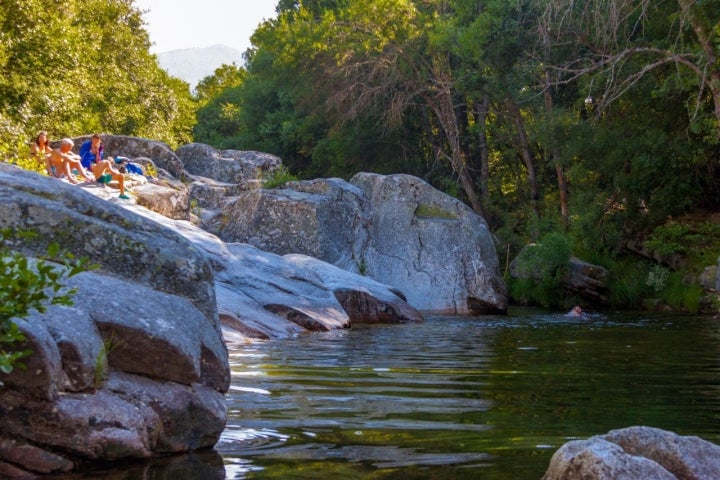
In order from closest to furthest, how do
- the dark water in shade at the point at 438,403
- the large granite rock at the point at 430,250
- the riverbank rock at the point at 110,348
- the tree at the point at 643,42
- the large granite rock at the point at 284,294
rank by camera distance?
the riverbank rock at the point at 110,348 < the dark water in shade at the point at 438,403 < the large granite rock at the point at 284,294 < the tree at the point at 643,42 < the large granite rock at the point at 430,250

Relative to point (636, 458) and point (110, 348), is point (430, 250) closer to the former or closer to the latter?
point (110, 348)

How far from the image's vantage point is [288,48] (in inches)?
1328

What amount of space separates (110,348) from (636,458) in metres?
2.81

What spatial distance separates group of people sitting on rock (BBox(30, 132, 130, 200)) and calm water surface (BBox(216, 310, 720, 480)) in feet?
27.6

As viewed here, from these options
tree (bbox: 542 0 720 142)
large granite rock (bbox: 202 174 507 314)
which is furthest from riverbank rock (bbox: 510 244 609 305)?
tree (bbox: 542 0 720 142)

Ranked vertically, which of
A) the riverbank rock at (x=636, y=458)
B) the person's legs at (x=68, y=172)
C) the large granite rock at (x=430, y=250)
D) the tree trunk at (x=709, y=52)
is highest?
the tree trunk at (x=709, y=52)

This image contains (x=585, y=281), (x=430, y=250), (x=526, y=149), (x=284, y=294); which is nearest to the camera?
(x=284, y=294)

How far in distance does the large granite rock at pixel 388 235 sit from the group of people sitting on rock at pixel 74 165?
355 centimetres

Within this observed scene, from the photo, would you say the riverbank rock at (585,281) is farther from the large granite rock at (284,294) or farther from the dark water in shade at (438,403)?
the dark water in shade at (438,403)

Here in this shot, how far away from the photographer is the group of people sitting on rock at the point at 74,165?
19053 mm

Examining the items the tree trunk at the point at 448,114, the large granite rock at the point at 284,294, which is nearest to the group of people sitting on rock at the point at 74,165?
the large granite rock at the point at 284,294

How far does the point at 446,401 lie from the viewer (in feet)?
22.2

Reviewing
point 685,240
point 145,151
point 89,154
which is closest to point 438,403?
point 89,154

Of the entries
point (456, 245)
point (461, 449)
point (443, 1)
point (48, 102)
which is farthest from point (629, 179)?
point (461, 449)
